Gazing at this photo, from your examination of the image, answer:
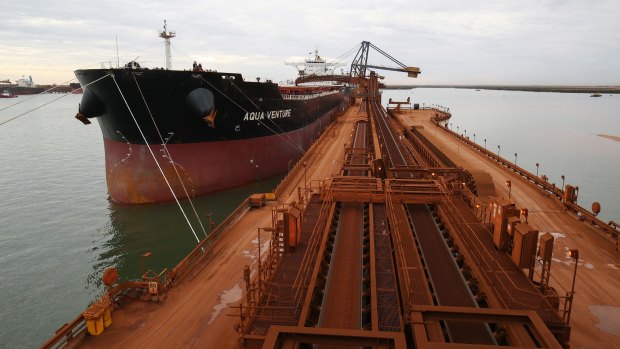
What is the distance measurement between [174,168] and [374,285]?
17313mm

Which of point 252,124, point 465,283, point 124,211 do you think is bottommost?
point 124,211

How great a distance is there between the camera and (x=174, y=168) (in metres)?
22.1

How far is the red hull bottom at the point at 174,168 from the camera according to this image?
21.9m

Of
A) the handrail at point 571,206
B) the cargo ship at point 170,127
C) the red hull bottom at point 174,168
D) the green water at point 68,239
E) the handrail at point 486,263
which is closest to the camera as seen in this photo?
the handrail at point 486,263

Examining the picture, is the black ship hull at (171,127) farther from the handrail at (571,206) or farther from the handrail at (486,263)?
the handrail at (571,206)

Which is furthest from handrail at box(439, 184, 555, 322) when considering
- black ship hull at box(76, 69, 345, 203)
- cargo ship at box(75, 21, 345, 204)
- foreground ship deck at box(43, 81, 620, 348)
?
black ship hull at box(76, 69, 345, 203)

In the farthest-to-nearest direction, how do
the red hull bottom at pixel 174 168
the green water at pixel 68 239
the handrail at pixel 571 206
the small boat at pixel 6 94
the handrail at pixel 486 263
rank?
1. the small boat at pixel 6 94
2. the red hull bottom at pixel 174 168
3. the handrail at pixel 571 206
4. the green water at pixel 68 239
5. the handrail at pixel 486 263

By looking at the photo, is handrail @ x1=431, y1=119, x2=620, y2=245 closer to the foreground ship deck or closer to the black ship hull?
the foreground ship deck

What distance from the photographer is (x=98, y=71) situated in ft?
66.3

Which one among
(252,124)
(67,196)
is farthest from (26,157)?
(252,124)

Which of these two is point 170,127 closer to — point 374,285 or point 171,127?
point 171,127

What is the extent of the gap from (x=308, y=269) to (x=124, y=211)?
55.0ft

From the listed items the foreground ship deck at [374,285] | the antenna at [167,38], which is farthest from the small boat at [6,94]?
the foreground ship deck at [374,285]

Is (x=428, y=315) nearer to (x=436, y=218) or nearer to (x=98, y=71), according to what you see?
(x=436, y=218)
